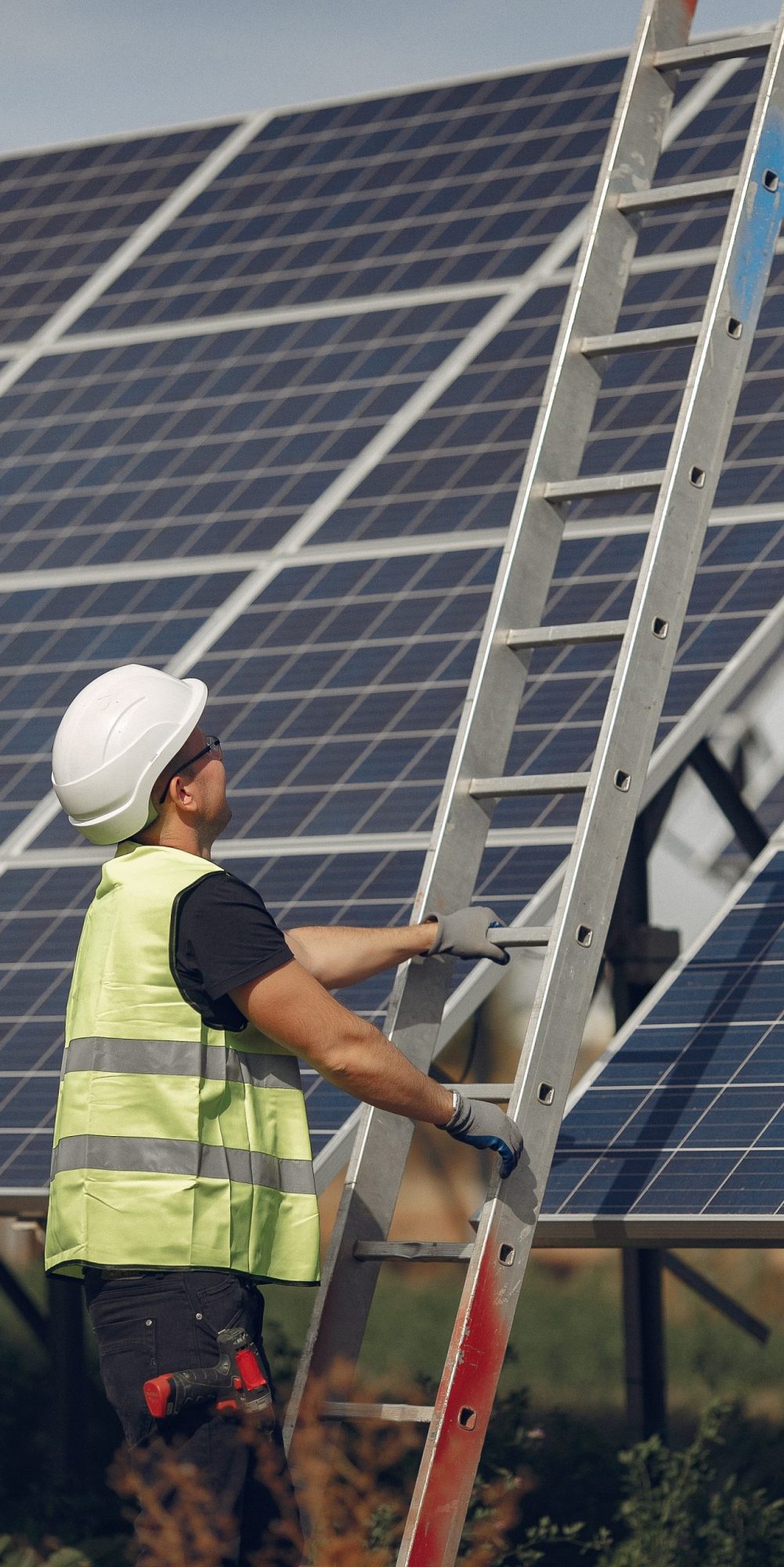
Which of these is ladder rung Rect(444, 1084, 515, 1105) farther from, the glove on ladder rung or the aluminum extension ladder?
the glove on ladder rung

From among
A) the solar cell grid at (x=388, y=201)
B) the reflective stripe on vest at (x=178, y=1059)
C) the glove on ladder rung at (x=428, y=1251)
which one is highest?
the solar cell grid at (x=388, y=201)

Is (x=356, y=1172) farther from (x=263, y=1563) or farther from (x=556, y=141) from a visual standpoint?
(x=556, y=141)

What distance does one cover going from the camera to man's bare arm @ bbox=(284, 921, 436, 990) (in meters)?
5.49

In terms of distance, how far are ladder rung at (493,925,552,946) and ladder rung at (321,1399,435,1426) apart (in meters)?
1.12

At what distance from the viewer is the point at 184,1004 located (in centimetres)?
486

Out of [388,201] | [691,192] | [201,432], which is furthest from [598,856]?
[388,201]

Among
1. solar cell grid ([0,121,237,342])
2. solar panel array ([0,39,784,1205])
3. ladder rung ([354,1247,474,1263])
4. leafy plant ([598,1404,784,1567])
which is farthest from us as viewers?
solar cell grid ([0,121,237,342])

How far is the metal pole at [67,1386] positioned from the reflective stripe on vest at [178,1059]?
546 centimetres

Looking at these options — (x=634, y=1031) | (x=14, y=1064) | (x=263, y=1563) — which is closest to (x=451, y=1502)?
(x=263, y=1563)

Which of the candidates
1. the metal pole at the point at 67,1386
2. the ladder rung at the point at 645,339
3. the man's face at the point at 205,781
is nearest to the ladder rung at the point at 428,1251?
the man's face at the point at 205,781

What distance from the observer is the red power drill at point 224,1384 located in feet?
15.3

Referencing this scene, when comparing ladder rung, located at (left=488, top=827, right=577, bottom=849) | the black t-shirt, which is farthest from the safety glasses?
ladder rung, located at (left=488, top=827, right=577, bottom=849)

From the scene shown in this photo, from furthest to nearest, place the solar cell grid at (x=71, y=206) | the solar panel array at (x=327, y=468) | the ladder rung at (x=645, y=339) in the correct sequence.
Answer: the solar cell grid at (x=71, y=206)
the solar panel array at (x=327, y=468)
the ladder rung at (x=645, y=339)

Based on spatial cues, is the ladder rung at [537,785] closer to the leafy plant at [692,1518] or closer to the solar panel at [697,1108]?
the solar panel at [697,1108]
